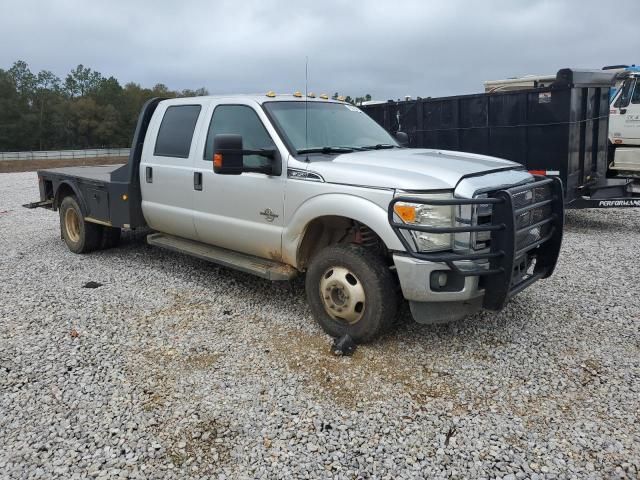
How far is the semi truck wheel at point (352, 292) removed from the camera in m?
4.16

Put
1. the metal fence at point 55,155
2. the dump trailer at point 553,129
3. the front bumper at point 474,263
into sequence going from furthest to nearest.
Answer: the metal fence at point 55,155 → the dump trailer at point 553,129 → the front bumper at point 474,263

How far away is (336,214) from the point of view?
430 cm

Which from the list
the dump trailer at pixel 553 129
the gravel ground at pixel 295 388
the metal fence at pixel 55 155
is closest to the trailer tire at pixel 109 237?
the gravel ground at pixel 295 388

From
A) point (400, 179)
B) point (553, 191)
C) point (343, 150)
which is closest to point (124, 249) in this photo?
point (343, 150)

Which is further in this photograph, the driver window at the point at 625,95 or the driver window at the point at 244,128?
the driver window at the point at 625,95

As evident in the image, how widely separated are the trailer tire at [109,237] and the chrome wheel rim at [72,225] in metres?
0.39

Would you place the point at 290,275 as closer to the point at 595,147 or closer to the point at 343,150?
the point at 343,150

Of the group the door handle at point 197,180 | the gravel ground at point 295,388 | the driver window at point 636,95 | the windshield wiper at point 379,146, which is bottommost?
the gravel ground at point 295,388

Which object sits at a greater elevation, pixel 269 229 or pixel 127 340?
pixel 269 229

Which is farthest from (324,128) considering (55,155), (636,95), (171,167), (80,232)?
(55,155)

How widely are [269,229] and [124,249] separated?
3.75m

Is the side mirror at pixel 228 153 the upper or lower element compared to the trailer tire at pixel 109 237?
upper

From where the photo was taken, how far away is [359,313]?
433 centimetres

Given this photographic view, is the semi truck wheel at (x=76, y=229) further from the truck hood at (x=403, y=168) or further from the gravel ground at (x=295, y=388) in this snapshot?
the truck hood at (x=403, y=168)
